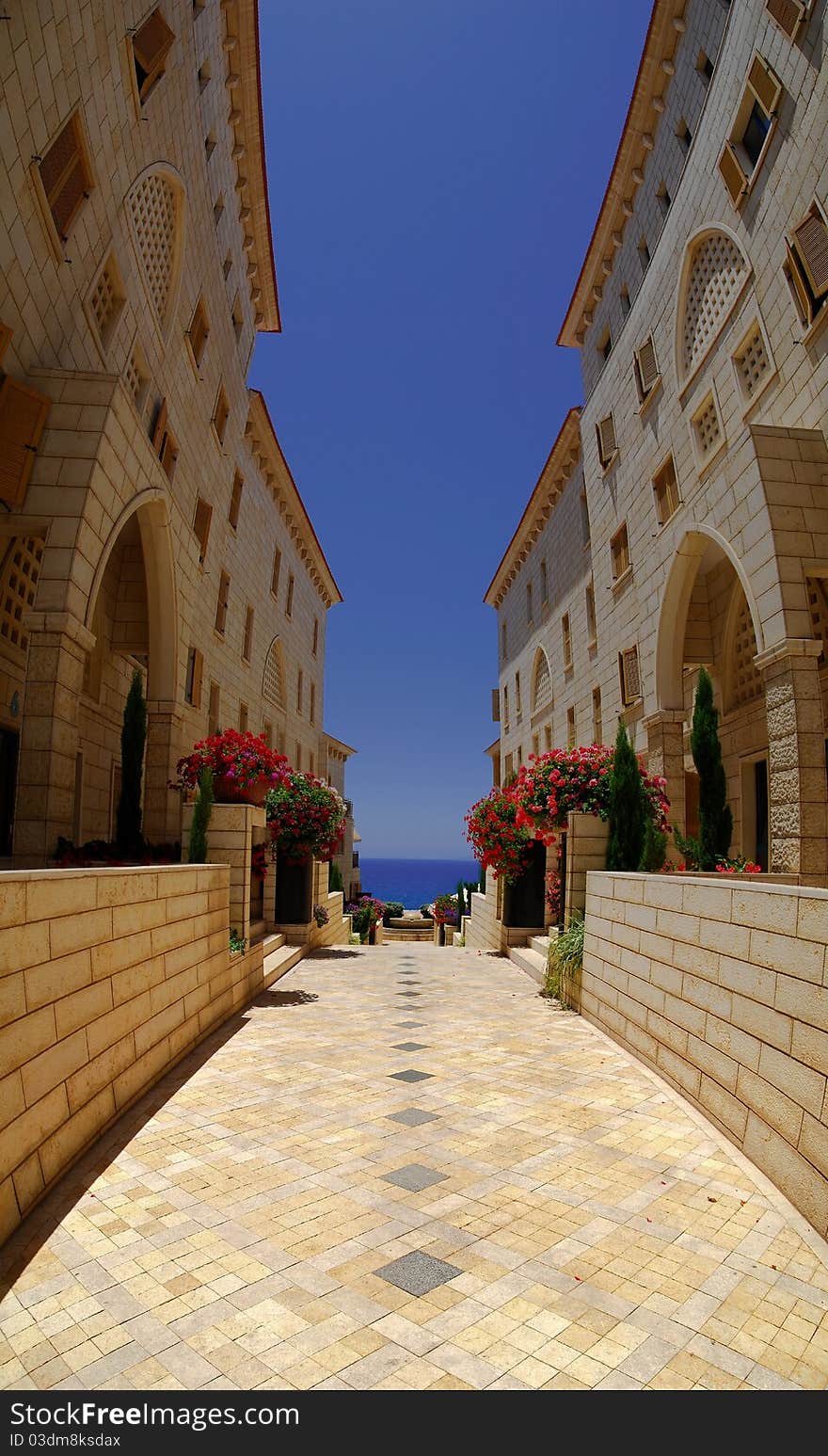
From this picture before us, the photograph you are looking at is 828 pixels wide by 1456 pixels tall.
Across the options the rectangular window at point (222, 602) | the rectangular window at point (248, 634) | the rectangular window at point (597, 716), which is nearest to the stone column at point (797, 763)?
the rectangular window at point (597, 716)

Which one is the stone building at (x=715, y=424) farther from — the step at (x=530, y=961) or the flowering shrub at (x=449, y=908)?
the flowering shrub at (x=449, y=908)

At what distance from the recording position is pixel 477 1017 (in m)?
7.88

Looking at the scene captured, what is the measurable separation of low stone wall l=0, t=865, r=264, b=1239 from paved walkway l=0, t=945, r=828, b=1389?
0.73 ft

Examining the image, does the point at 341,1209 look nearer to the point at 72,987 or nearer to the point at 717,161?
the point at 72,987

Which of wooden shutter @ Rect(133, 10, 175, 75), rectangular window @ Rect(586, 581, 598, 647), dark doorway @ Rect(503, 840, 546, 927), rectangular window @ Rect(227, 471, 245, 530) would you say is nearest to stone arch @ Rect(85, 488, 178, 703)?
wooden shutter @ Rect(133, 10, 175, 75)

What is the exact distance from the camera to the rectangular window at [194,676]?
14.2m

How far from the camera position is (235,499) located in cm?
1828

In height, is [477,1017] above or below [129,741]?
below

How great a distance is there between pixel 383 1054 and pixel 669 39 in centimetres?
1693

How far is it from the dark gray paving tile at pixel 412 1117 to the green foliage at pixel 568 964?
153 inches

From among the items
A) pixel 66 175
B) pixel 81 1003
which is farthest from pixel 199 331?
pixel 81 1003

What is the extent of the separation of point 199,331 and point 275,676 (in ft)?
37.3

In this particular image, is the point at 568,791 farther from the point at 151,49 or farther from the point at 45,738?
the point at 151,49
